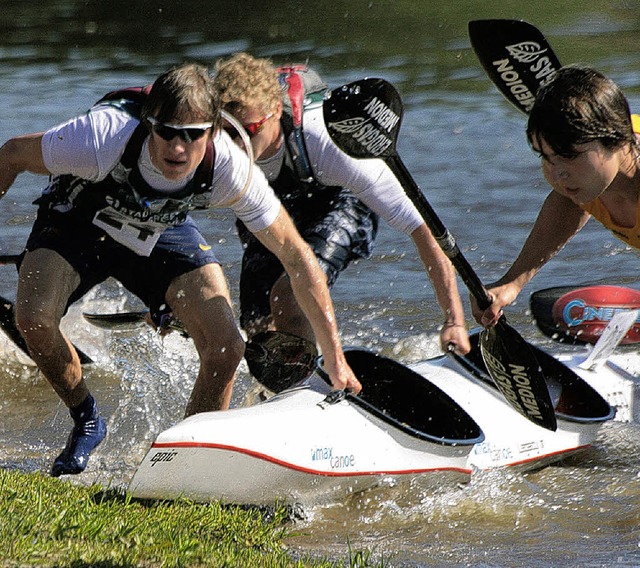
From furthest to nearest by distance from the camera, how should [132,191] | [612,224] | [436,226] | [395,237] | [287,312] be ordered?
[395,237]
[287,312]
[132,191]
[436,226]
[612,224]

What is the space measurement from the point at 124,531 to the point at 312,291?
3.91 ft

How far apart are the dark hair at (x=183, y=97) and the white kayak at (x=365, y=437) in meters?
1.13

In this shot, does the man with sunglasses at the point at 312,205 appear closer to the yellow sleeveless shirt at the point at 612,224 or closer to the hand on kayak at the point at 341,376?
the hand on kayak at the point at 341,376

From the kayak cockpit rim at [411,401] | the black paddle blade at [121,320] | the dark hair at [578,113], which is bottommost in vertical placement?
the black paddle blade at [121,320]

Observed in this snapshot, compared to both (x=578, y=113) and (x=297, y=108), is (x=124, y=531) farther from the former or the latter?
(x=297, y=108)

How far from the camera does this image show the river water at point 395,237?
4445 millimetres

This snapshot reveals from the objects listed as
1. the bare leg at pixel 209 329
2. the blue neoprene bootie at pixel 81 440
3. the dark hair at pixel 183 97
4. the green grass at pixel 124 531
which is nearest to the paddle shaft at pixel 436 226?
the dark hair at pixel 183 97

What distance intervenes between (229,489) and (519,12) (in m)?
12.9

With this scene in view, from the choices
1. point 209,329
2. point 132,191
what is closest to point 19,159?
point 132,191

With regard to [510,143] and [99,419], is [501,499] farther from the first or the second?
[510,143]

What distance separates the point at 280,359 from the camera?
16.5ft

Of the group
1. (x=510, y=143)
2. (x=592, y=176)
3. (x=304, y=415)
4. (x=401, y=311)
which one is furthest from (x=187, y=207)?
(x=510, y=143)

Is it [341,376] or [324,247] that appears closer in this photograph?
[341,376]

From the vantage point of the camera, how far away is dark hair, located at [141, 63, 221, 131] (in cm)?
427
